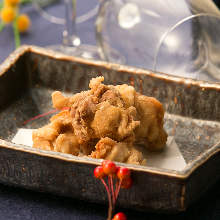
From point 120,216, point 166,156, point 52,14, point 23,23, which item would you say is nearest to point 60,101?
point 166,156

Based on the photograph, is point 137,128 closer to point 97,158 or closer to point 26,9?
point 97,158

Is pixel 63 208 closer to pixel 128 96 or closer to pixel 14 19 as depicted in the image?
pixel 128 96

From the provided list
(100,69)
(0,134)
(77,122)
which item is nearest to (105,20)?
(100,69)

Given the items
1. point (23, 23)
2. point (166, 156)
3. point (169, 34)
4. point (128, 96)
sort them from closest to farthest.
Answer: point (128, 96), point (166, 156), point (169, 34), point (23, 23)

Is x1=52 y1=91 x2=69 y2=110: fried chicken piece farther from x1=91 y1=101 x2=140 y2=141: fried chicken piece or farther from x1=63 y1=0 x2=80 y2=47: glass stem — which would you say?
x1=63 y1=0 x2=80 y2=47: glass stem

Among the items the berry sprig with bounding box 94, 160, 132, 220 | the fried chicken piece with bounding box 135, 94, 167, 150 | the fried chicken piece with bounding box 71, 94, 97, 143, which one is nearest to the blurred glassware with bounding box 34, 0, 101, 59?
the fried chicken piece with bounding box 135, 94, 167, 150

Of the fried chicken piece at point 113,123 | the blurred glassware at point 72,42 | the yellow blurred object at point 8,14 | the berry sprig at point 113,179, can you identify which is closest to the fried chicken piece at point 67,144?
the fried chicken piece at point 113,123

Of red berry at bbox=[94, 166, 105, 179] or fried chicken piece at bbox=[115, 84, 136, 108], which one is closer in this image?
red berry at bbox=[94, 166, 105, 179]

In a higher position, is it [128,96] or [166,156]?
[128,96]
